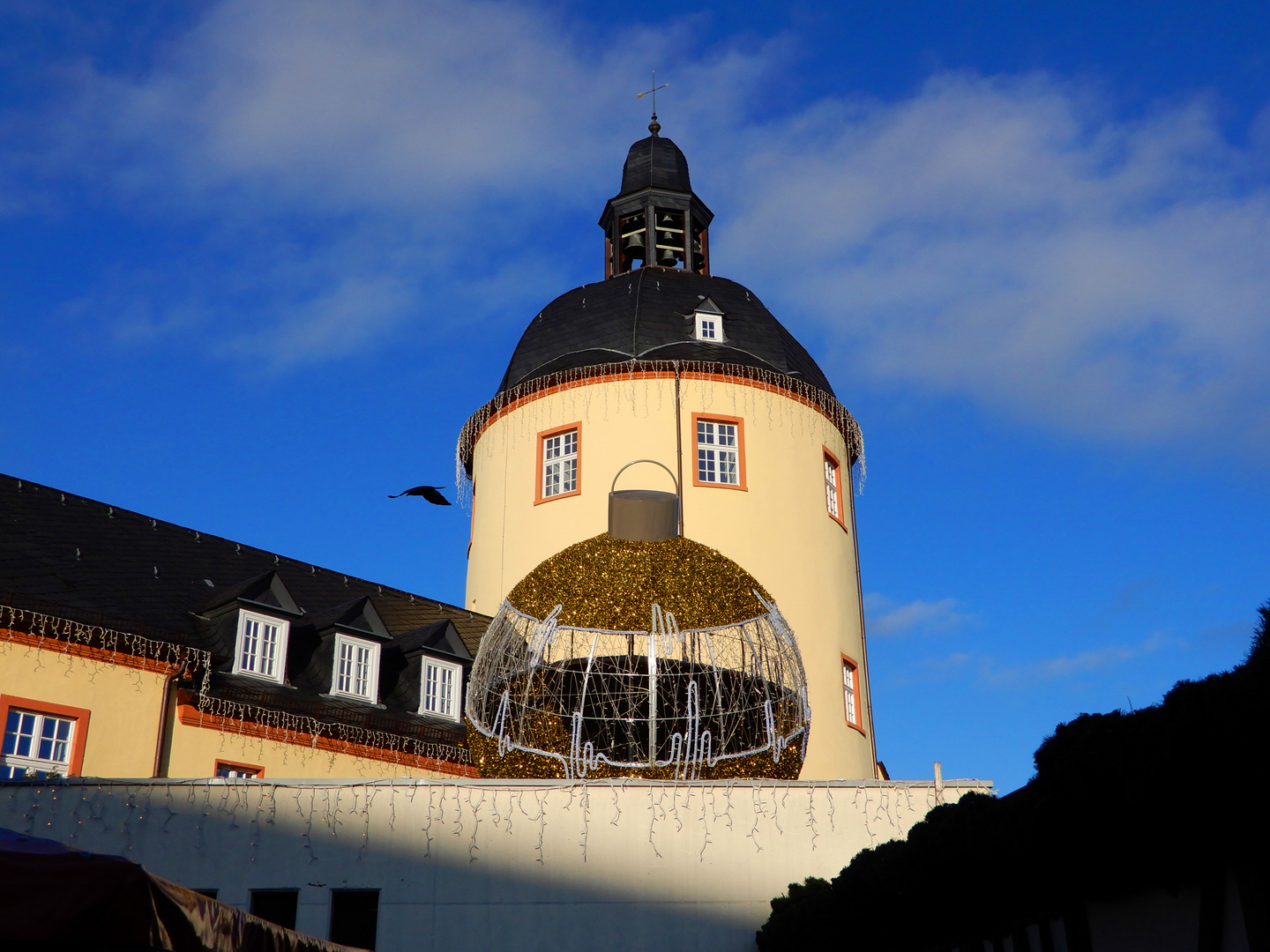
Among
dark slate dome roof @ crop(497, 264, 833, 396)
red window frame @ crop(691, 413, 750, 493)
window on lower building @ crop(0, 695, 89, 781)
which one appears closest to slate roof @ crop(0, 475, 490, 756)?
window on lower building @ crop(0, 695, 89, 781)

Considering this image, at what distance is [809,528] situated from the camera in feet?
82.8

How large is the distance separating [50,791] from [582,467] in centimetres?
1234

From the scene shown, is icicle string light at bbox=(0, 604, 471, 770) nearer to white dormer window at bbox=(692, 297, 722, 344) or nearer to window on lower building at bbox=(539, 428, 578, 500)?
window on lower building at bbox=(539, 428, 578, 500)

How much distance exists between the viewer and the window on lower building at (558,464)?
25500mm

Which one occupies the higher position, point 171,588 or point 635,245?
point 635,245

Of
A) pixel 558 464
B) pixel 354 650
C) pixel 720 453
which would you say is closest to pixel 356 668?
pixel 354 650

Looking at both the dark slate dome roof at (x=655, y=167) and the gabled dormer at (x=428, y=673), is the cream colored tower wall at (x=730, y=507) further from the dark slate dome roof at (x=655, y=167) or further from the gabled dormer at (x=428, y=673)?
the dark slate dome roof at (x=655, y=167)

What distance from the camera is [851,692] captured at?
25.2 metres

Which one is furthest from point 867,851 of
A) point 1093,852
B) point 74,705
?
point 74,705

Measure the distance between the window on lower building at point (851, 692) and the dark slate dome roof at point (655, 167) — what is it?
11.8 meters

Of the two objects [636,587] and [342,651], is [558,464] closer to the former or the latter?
[342,651]

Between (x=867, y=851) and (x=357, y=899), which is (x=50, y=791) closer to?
(x=357, y=899)

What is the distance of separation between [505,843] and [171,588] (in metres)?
9.23

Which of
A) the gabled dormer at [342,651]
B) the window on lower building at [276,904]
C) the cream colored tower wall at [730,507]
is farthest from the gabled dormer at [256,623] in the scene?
the window on lower building at [276,904]
